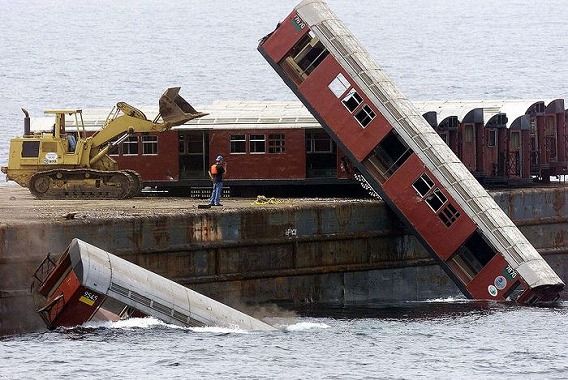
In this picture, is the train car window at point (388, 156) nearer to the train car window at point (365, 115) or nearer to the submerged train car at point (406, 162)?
the submerged train car at point (406, 162)

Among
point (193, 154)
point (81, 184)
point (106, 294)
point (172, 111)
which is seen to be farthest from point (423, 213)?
point (106, 294)

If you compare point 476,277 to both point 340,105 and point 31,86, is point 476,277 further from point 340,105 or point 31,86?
point 31,86

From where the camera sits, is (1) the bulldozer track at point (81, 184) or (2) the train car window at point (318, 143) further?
(2) the train car window at point (318, 143)

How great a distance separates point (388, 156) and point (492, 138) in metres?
6.58

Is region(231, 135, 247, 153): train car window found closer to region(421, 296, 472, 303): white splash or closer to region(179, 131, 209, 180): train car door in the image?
region(179, 131, 209, 180): train car door

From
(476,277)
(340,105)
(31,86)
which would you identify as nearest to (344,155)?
(340,105)

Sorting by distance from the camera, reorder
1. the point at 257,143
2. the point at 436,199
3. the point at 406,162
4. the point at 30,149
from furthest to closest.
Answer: the point at 257,143
the point at 30,149
the point at 406,162
the point at 436,199

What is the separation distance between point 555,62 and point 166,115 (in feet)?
347

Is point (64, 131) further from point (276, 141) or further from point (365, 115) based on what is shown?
point (365, 115)

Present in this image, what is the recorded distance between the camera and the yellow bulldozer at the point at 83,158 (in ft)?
201

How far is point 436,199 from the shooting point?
56531 mm

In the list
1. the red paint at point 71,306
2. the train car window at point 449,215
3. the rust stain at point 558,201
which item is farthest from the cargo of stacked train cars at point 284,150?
the red paint at point 71,306

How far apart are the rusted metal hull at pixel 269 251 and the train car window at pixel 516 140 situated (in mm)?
3111

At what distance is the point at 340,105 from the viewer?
58.7 metres
